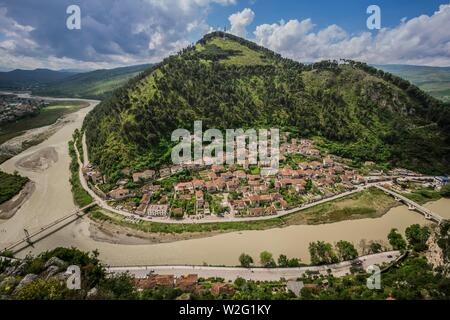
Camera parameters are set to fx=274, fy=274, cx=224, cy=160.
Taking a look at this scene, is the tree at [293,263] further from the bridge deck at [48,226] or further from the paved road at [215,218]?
the bridge deck at [48,226]

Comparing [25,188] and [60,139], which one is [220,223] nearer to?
[25,188]

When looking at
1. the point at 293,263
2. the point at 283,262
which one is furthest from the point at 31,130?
the point at 293,263

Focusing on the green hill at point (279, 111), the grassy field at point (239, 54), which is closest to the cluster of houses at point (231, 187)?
the green hill at point (279, 111)

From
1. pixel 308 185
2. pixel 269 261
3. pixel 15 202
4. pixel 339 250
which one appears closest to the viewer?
pixel 269 261

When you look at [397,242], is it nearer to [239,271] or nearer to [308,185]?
[308,185]

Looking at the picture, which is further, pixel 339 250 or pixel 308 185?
pixel 308 185
